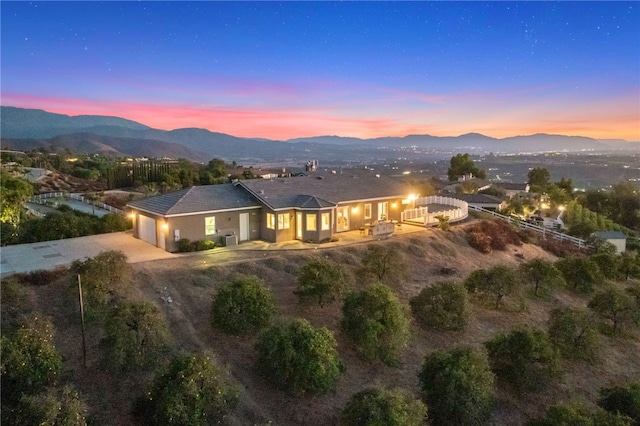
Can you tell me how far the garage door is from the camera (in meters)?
23.5

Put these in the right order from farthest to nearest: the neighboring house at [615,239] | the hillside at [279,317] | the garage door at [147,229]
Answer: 1. the neighboring house at [615,239]
2. the garage door at [147,229]
3. the hillside at [279,317]

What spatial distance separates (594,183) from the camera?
111 metres

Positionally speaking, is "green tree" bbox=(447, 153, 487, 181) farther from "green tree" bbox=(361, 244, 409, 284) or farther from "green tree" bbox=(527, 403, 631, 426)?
"green tree" bbox=(527, 403, 631, 426)

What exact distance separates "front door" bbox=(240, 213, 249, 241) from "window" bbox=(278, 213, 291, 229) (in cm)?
195

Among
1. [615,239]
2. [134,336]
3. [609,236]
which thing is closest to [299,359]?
[134,336]

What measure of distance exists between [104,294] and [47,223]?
12333 millimetres

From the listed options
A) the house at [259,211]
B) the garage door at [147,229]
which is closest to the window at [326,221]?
the house at [259,211]

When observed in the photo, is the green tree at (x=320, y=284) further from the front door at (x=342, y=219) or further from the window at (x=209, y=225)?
the front door at (x=342, y=219)

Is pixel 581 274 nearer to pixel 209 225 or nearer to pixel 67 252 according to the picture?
pixel 209 225

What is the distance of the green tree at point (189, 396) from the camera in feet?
33.1

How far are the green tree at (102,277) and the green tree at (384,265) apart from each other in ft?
34.5

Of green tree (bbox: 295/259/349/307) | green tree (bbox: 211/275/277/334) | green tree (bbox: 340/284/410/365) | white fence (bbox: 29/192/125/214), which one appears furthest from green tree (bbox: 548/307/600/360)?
white fence (bbox: 29/192/125/214)

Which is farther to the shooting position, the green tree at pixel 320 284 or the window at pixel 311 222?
the window at pixel 311 222

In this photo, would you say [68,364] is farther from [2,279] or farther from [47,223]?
[47,223]
